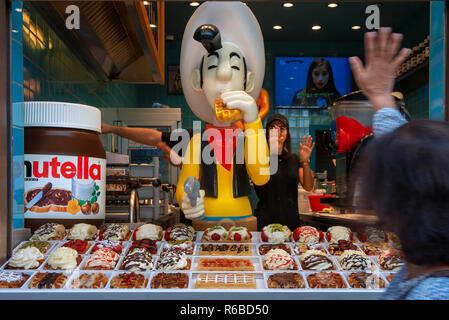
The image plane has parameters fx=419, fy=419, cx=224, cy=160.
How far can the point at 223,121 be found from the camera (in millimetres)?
1903

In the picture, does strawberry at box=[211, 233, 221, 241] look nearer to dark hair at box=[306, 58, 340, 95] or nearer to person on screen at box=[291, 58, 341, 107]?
person on screen at box=[291, 58, 341, 107]

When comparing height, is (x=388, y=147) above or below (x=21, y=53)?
below

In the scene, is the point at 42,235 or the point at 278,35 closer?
the point at 42,235

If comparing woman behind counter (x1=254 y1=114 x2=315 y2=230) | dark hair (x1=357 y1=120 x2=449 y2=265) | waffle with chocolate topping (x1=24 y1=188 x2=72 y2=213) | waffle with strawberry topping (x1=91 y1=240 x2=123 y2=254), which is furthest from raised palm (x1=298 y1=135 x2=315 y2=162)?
dark hair (x1=357 y1=120 x2=449 y2=265)

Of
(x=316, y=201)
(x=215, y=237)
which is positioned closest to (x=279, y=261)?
(x=215, y=237)

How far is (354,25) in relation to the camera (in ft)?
8.26

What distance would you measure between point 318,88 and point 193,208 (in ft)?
9.63

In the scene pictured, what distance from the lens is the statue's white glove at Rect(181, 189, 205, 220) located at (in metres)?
1.86
